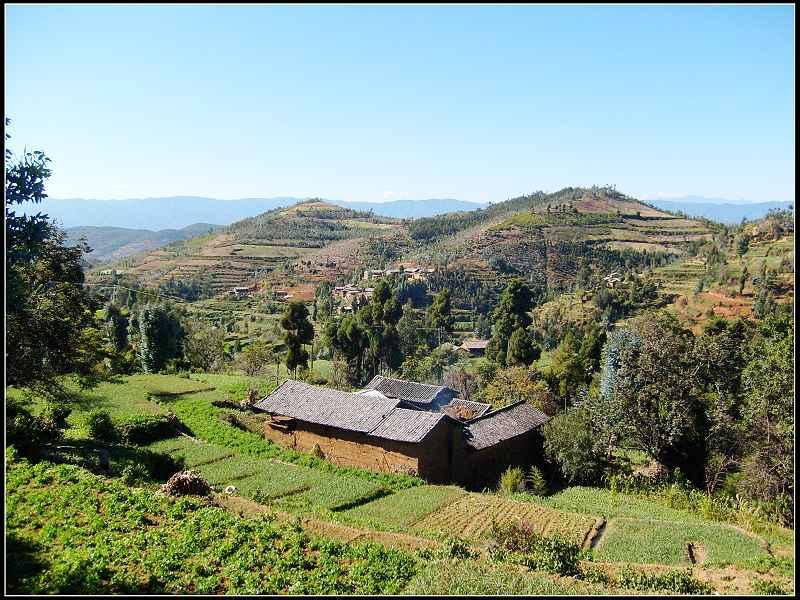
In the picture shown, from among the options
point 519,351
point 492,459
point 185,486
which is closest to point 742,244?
point 519,351

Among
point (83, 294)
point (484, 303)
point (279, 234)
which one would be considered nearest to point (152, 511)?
point (83, 294)

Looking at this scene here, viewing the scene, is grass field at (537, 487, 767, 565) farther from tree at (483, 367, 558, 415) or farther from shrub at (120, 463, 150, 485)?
shrub at (120, 463, 150, 485)

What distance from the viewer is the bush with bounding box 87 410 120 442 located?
25297mm

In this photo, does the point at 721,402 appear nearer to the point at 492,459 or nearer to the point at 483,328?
the point at 492,459

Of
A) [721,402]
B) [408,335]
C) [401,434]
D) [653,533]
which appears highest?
[721,402]

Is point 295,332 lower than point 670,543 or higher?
higher

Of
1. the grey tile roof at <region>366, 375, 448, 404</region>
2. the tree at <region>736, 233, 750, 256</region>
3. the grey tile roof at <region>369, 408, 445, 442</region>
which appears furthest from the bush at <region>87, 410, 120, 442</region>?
the tree at <region>736, 233, 750, 256</region>

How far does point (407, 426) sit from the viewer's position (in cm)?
2600

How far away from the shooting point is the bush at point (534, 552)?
13.3 metres

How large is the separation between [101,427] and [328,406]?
32.5 ft

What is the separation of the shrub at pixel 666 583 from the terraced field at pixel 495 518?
18.3 ft

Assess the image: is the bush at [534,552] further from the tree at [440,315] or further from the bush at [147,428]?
the tree at [440,315]

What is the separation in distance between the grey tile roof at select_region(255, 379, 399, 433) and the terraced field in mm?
6228

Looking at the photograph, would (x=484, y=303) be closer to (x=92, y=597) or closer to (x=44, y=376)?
(x=44, y=376)
